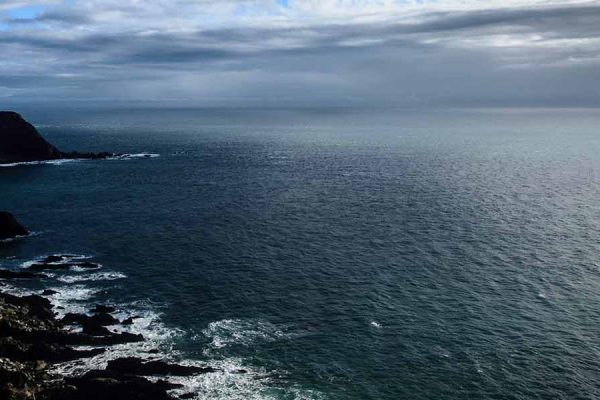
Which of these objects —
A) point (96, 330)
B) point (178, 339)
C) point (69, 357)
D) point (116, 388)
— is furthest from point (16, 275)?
point (116, 388)

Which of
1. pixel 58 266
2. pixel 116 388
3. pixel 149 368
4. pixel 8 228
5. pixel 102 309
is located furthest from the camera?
pixel 8 228

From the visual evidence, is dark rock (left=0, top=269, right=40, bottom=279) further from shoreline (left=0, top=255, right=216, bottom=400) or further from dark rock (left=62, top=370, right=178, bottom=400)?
dark rock (left=62, top=370, right=178, bottom=400)

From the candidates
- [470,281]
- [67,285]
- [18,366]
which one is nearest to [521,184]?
[470,281]

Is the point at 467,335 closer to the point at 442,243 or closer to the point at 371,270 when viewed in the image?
the point at 371,270

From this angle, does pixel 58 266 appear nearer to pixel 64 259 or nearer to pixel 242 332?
pixel 64 259

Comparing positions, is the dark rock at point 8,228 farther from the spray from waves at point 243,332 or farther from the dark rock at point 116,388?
the dark rock at point 116,388

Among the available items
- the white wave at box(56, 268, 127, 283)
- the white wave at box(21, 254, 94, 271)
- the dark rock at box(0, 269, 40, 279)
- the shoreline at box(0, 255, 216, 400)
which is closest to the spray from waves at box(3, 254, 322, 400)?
the white wave at box(56, 268, 127, 283)

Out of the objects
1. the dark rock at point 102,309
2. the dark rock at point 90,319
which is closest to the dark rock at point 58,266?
the dark rock at point 102,309
